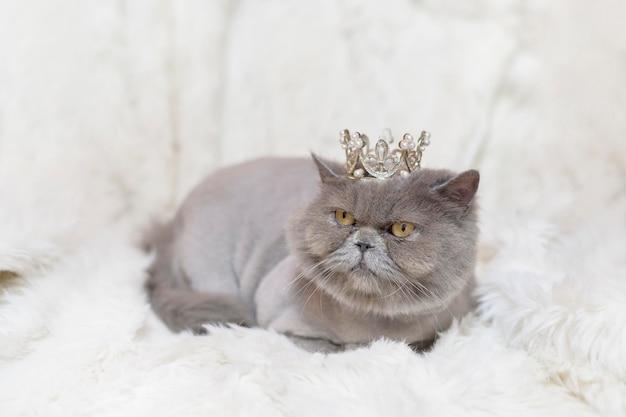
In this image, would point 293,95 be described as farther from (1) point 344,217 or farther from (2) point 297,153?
(1) point 344,217

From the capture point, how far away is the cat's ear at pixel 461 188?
96cm

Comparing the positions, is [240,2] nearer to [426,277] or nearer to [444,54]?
[444,54]

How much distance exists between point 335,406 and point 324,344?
290 mm

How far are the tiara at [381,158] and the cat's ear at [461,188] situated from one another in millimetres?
73

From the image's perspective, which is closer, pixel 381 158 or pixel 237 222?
pixel 381 158

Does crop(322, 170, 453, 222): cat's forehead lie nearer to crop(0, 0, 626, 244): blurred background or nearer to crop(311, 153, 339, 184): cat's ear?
crop(311, 153, 339, 184): cat's ear

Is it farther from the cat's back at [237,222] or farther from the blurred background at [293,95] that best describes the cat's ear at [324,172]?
the blurred background at [293,95]

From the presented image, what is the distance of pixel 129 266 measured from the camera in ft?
4.59

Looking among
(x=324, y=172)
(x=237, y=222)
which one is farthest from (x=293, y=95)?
(x=324, y=172)

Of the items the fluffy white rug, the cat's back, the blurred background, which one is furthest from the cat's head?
the blurred background

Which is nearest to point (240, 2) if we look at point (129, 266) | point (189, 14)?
point (189, 14)

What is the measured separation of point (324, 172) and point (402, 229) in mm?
175

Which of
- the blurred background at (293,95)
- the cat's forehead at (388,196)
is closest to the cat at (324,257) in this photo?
the cat's forehead at (388,196)

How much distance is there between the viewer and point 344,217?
39.9 inches
